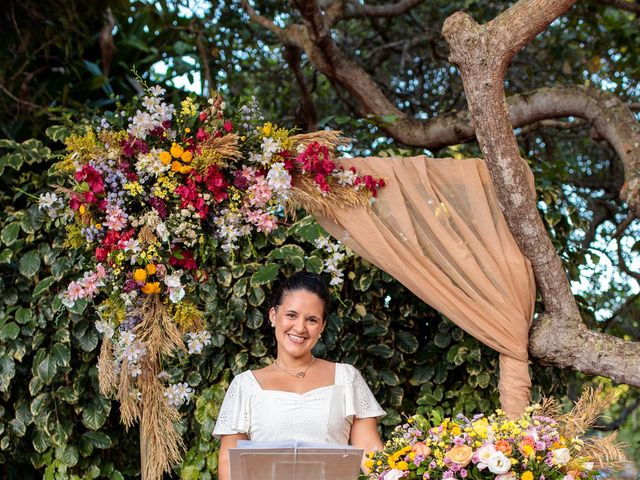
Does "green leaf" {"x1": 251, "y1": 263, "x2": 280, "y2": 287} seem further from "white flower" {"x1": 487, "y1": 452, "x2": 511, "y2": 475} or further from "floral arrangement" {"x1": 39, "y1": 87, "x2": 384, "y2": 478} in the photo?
"white flower" {"x1": 487, "y1": 452, "x2": 511, "y2": 475}

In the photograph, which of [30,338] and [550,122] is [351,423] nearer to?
[30,338]

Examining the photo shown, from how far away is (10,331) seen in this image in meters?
4.07

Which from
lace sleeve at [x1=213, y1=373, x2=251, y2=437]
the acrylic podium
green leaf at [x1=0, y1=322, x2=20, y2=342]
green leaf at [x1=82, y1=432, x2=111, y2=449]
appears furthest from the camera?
green leaf at [x1=82, y1=432, x2=111, y2=449]

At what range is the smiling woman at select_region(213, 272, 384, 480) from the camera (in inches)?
132

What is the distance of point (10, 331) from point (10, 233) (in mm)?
425

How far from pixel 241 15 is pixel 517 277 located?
3590 mm

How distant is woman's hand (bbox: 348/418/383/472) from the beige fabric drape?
48 centimetres

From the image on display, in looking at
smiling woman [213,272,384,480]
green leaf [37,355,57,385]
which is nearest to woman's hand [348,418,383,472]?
smiling woman [213,272,384,480]

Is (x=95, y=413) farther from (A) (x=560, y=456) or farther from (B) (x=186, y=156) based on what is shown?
(A) (x=560, y=456)

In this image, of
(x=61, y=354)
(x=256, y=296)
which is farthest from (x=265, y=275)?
(x=61, y=354)

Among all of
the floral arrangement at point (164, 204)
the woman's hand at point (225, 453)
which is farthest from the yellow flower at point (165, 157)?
the woman's hand at point (225, 453)

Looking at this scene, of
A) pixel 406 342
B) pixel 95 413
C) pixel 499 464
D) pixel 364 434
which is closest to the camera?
pixel 499 464

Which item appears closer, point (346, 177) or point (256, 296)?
point (346, 177)

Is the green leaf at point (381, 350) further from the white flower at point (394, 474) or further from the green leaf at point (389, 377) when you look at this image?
the white flower at point (394, 474)
